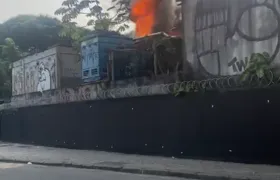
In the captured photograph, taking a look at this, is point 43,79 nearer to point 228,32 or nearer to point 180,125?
point 180,125

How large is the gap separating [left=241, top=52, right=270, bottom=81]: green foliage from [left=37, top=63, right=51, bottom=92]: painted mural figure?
13.3 metres

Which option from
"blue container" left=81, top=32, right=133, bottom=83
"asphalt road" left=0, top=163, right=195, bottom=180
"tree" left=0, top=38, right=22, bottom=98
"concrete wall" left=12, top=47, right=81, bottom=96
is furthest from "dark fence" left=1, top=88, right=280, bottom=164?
"tree" left=0, top=38, right=22, bottom=98

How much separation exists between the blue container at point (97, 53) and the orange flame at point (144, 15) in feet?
2.99

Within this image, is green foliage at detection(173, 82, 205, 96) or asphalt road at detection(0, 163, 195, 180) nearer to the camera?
asphalt road at detection(0, 163, 195, 180)

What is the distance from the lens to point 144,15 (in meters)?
18.3

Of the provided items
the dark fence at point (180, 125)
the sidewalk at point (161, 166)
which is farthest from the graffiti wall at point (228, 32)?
the sidewalk at point (161, 166)

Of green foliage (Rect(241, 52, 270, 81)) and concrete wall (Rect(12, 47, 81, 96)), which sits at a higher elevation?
concrete wall (Rect(12, 47, 81, 96))

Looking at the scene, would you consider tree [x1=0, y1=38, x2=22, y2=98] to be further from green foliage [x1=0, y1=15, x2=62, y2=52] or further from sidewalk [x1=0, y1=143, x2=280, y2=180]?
sidewalk [x1=0, y1=143, x2=280, y2=180]

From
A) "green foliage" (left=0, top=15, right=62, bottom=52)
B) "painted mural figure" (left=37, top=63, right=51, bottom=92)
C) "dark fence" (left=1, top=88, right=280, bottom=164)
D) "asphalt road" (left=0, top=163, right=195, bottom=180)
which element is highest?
"green foliage" (left=0, top=15, right=62, bottom=52)

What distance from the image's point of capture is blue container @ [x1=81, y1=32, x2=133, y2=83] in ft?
59.1

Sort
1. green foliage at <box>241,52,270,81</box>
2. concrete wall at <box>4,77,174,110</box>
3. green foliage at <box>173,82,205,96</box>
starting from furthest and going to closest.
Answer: concrete wall at <box>4,77,174,110</box>
green foliage at <box>173,82,205,96</box>
green foliage at <box>241,52,270,81</box>

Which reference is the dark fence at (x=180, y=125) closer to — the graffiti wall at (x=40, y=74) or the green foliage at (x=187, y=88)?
the green foliage at (x=187, y=88)

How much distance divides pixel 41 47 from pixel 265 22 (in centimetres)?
3333

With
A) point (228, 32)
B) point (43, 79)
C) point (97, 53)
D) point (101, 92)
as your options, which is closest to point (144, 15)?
point (97, 53)
